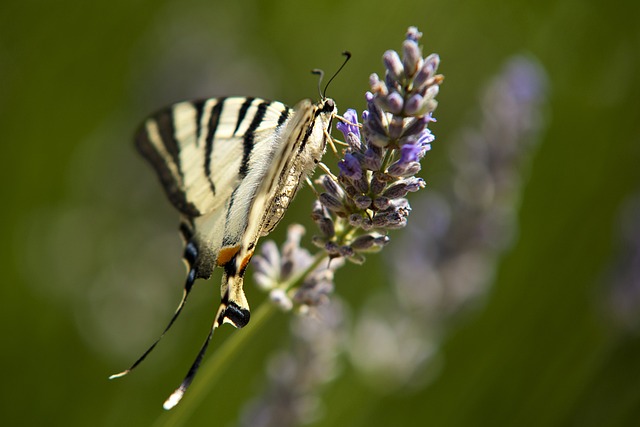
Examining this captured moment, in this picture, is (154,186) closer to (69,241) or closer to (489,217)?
(69,241)

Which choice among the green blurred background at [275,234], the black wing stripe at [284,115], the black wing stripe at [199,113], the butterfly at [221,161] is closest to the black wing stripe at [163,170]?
the butterfly at [221,161]

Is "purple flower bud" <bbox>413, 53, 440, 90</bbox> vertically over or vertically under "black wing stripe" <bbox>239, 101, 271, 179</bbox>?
over

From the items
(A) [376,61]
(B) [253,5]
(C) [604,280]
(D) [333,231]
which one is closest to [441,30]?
(A) [376,61]

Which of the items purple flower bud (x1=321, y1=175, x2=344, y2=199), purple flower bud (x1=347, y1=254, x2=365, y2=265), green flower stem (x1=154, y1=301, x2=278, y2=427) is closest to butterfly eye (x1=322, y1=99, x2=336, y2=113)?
purple flower bud (x1=321, y1=175, x2=344, y2=199)

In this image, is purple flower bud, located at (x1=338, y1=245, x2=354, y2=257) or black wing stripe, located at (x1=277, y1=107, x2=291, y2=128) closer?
purple flower bud, located at (x1=338, y1=245, x2=354, y2=257)

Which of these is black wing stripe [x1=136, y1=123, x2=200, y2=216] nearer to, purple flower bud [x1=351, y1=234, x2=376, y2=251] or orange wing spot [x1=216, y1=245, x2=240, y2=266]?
orange wing spot [x1=216, y1=245, x2=240, y2=266]

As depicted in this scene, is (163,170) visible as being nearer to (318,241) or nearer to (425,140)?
(318,241)
